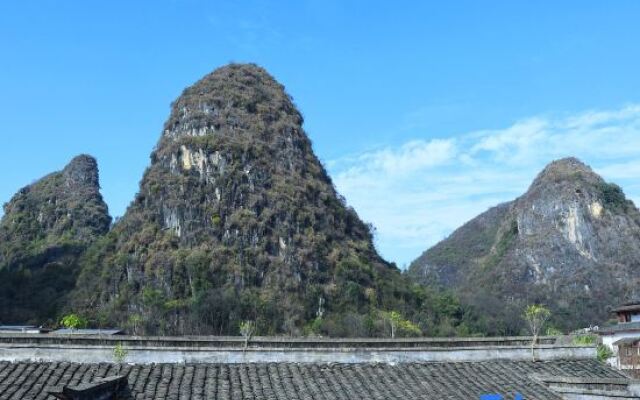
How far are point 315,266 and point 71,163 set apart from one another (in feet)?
175

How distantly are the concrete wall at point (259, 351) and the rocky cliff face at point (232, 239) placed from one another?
142ft

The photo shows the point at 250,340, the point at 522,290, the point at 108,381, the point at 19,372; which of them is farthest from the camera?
the point at 522,290

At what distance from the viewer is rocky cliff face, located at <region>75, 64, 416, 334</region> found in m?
58.3

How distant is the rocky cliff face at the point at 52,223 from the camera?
82.9 m

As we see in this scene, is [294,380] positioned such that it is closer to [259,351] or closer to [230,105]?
[259,351]

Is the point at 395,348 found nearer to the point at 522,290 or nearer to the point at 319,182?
the point at 319,182

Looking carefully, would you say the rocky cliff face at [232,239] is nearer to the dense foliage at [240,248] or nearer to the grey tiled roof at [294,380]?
the dense foliage at [240,248]

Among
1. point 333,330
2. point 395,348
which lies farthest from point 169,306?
point 395,348

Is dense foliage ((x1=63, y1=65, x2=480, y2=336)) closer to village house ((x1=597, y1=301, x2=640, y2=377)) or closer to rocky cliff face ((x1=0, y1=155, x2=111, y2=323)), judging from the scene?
rocky cliff face ((x1=0, y1=155, x2=111, y2=323))

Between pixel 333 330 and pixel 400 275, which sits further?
pixel 400 275

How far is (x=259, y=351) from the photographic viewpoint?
29.9ft

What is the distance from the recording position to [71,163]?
10075 centimetres

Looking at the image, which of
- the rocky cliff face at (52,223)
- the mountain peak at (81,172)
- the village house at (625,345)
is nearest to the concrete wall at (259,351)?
the village house at (625,345)

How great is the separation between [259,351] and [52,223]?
314 ft
